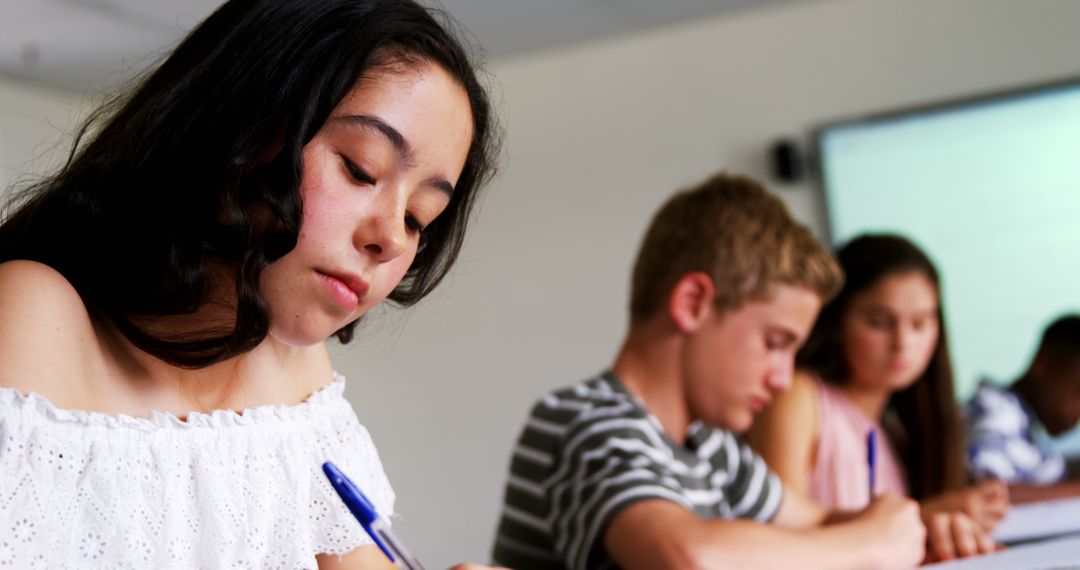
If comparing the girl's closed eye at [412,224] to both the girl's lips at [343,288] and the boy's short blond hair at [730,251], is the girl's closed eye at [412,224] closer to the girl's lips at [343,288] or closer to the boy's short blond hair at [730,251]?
the girl's lips at [343,288]

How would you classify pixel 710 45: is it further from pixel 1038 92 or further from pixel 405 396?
pixel 405 396

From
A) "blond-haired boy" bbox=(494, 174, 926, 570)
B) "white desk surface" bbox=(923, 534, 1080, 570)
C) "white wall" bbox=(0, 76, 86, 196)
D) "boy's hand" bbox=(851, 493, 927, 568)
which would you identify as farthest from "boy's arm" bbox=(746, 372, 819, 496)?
"white wall" bbox=(0, 76, 86, 196)

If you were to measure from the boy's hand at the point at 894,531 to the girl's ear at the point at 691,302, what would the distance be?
1.00 ft

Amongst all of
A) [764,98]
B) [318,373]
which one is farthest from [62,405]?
[764,98]

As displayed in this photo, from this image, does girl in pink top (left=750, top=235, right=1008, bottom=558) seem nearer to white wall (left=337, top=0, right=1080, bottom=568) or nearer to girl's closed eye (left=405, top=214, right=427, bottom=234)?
girl's closed eye (left=405, top=214, right=427, bottom=234)

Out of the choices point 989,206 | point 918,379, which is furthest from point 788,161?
point 918,379

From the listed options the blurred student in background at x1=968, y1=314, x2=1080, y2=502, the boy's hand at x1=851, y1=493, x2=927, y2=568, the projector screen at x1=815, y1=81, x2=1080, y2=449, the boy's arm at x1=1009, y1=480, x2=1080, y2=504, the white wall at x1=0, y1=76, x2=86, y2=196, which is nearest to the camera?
the boy's hand at x1=851, y1=493, x2=927, y2=568

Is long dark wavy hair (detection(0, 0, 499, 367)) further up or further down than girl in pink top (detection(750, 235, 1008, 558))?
further up

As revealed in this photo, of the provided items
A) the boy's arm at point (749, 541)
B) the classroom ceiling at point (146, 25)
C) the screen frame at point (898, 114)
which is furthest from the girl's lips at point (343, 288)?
the screen frame at point (898, 114)

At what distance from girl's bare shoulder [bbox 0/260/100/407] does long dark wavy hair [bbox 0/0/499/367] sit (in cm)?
5

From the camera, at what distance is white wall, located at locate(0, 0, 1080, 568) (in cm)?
389

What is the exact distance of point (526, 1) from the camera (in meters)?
3.70

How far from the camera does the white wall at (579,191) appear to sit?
154 inches

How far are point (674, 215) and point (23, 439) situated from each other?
1.05 meters
